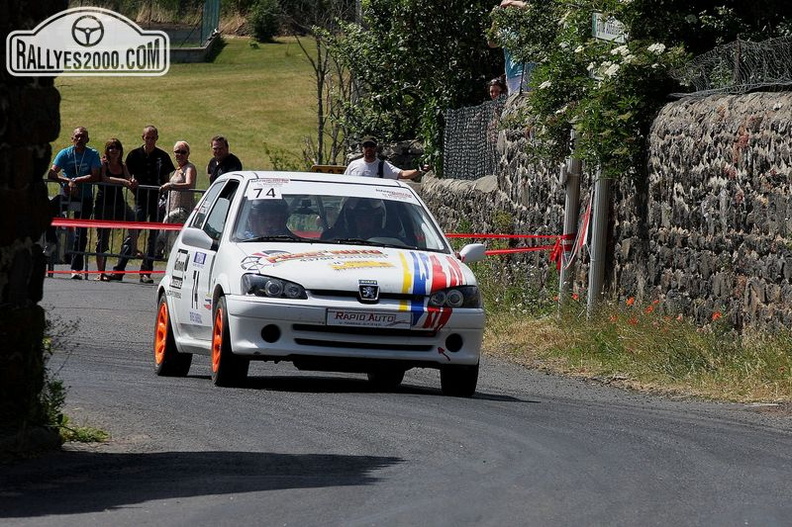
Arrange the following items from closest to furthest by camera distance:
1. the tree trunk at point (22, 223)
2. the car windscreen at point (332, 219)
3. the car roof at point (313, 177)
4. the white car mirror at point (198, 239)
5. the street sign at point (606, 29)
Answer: the tree trunk at point (22, 223) → the white car mirror at point (198, 239) → the car windscreen at point (332, 219) → the car roof at point (313, 177) → the street sign at point (606, 29)

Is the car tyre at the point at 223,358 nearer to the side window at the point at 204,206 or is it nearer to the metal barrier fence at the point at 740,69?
the side window at the point at 204,206

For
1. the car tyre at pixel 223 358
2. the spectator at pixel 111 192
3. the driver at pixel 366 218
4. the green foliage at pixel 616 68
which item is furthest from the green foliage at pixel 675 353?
the spectator at pixel 111 192

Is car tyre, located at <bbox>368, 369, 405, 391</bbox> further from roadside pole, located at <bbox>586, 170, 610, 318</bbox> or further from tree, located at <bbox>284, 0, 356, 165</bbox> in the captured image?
tree, located at <bbox>284, 0, 356, 165</bbox>

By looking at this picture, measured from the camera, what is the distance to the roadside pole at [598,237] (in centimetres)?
1723

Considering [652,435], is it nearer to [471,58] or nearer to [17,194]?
[17,194]

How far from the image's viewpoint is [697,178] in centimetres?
1541

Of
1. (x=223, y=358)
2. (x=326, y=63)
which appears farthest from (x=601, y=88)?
(x=326, y=63)

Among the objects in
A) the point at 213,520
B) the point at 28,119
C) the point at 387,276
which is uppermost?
the point at 28,119

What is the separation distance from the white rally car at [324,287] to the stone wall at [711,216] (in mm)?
2569

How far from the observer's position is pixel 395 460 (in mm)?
8906

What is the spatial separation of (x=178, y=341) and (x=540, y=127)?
668cm

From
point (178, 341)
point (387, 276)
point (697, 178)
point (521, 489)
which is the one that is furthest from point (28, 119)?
point (697, 178)

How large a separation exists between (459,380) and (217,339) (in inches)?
69.1

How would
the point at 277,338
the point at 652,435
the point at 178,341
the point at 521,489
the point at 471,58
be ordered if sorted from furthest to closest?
the point at 471,58, the point at 178,341, the point at 277,338, the point at 652,435, the point at 521,489
